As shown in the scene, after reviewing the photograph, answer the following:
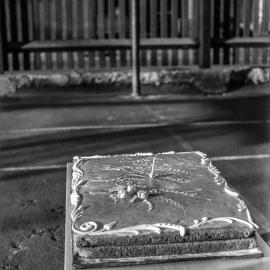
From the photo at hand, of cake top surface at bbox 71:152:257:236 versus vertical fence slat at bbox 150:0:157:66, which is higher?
vertical fence slat at bbox 150:0:157:66

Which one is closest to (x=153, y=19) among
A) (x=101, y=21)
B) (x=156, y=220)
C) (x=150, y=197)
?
(x=101, y=21)

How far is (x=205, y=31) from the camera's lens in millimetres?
10672

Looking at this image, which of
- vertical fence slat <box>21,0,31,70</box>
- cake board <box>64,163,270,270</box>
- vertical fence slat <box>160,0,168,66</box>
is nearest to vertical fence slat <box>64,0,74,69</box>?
vertical fence slat <box>21,0,31,70</box>

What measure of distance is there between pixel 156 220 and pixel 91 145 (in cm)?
462

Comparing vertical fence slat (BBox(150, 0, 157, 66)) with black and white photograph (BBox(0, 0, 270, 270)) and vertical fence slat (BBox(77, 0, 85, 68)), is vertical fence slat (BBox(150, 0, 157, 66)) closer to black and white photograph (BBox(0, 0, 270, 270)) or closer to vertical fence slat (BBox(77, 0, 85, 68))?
black and white photograph (BBox(0, 0, 270, 270))

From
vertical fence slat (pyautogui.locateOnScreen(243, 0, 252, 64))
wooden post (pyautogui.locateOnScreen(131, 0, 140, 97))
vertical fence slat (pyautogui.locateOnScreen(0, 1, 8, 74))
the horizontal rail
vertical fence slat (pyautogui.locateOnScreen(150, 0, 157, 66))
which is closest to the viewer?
wooden post (pyautogui.locateOnScreen(131, 0, 140, 97))

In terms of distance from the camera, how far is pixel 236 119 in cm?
855

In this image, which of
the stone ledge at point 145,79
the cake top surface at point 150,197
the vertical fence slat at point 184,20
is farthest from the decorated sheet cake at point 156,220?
the vertical fence slat at point 184,20

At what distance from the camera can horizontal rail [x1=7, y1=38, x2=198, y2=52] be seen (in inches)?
415

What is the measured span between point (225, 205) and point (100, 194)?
1.80 ft

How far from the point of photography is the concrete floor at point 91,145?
456 cm

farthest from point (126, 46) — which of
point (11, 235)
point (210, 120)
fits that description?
point (11, 235)

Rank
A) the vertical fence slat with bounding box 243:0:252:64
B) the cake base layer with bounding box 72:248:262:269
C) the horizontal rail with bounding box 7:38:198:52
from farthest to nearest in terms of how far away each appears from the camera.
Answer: the vertical fence slat with bounding box 243:0:252:64, the horizontal rail with bounding box 7:38:198:52, the cake base layer with bounding box 72:248:262:269

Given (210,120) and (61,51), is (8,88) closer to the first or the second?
(61,51)
